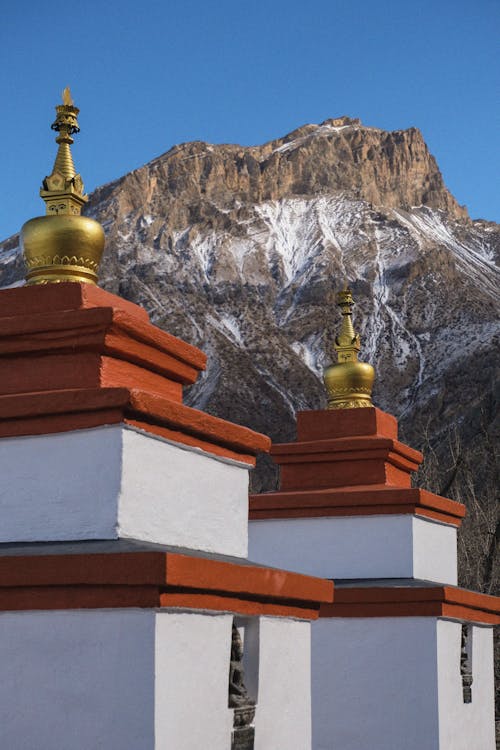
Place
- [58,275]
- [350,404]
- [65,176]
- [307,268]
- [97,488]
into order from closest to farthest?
[97,488] < [58,275] < [65,176] < [350,404] < [307,268]

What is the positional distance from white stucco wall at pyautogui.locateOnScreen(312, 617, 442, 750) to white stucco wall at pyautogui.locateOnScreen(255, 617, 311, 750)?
9.35 feet

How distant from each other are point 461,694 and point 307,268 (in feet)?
415

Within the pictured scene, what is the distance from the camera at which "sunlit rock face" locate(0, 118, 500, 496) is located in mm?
101188

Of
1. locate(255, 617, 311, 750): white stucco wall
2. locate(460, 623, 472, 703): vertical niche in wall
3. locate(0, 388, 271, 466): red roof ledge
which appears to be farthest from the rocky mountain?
locate(0, 388, 271, 466): red roof ledge

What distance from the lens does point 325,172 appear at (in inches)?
6594

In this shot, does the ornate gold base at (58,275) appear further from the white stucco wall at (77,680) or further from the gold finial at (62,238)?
the white stucco wall at (77,680)

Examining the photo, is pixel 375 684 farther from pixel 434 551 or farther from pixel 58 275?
pixel 58 275

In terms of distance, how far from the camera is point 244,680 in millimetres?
9016

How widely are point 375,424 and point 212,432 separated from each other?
5.56 metres

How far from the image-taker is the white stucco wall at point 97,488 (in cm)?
838

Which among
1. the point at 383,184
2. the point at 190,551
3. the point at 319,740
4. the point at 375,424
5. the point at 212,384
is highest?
the point at 383,184

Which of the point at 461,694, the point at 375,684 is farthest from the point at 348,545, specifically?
the point at 461,694

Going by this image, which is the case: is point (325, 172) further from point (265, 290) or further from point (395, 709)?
point (395, 709)

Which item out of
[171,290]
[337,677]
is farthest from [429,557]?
[171,290]
